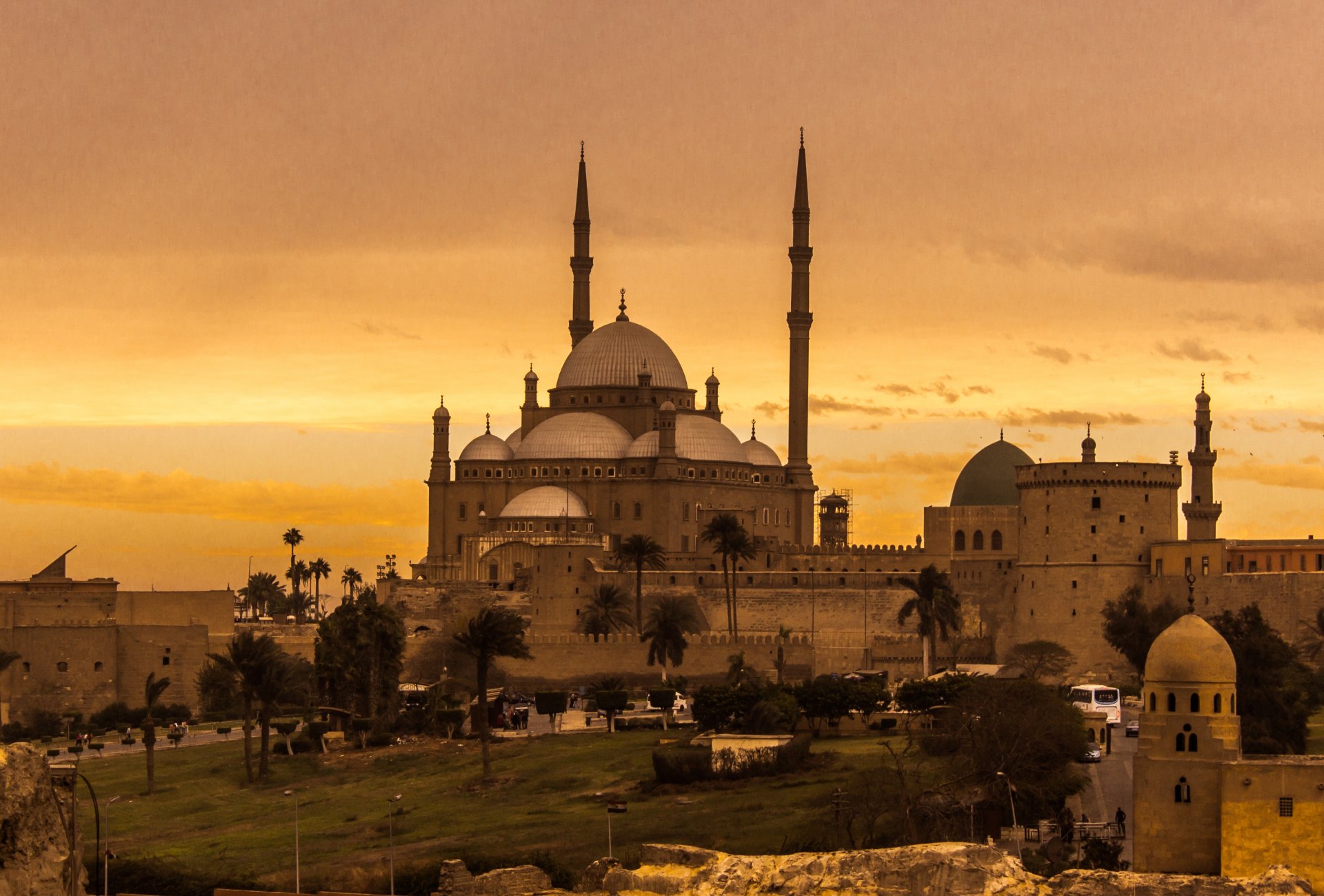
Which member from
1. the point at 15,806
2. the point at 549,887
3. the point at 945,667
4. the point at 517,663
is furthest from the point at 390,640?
the point at 15,806

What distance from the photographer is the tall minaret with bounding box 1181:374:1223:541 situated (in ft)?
295

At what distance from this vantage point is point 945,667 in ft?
288

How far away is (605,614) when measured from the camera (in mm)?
91375

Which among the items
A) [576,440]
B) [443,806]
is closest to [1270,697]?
[443,806]

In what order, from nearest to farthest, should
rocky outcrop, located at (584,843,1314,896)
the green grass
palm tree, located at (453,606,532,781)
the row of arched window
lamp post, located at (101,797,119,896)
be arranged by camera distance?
rocky outcrop, located at (584,843,1314,896) → lamp post, located at (101,797,119,896) → the green grass → palm tree, located at (453,606,532,781) → the row of arched window

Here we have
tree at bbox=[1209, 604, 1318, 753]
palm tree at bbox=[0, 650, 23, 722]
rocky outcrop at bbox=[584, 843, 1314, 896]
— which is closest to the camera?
rocky outcrop at bbox=[584, 843, 1314, 896]

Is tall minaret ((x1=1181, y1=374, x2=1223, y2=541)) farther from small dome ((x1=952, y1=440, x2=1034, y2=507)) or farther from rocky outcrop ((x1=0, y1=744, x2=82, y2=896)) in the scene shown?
rocky outcrop ((x1=0, y1=744, x2=82, y2=896))

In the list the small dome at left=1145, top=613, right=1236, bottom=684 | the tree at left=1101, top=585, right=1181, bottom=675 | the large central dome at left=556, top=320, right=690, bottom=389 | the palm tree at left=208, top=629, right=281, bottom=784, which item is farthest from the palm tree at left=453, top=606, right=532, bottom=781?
the large central dome at left=556, top=320, right=690, bottom=389

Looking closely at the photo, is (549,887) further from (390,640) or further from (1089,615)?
(1089,615)

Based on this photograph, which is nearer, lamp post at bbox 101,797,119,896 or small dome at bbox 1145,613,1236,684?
lamp post at bbox 101,797,119,896

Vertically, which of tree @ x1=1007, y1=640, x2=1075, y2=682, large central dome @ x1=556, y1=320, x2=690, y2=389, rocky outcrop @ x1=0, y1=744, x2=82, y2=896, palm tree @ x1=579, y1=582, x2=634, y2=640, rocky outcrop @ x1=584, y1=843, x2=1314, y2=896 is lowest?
rocky outcrop @ x1=584, y1=843, x2=1314, y2=896

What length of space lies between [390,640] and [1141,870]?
35436 millimetres

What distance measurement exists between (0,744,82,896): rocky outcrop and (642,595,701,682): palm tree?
52442 mm

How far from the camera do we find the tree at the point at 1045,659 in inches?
3300
